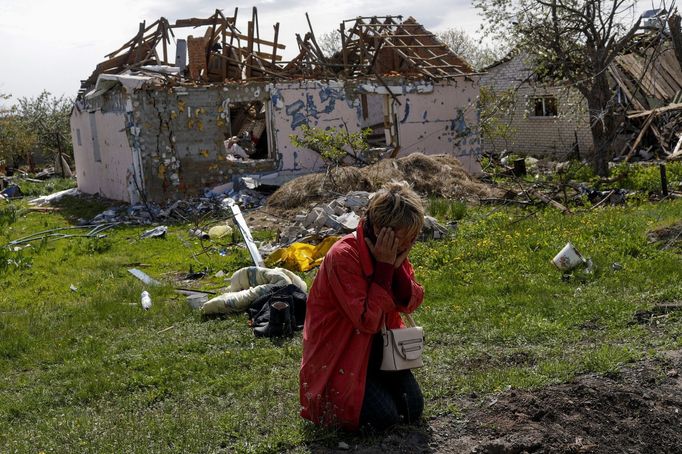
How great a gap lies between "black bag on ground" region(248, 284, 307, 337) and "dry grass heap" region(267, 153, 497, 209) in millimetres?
8021

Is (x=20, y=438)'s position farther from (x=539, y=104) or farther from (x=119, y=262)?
(x=539, y=104)

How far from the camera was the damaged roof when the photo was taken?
2073cm

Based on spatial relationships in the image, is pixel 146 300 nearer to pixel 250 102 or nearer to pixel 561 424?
pixel 561 424

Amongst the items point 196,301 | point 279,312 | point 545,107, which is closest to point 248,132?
point 545,107

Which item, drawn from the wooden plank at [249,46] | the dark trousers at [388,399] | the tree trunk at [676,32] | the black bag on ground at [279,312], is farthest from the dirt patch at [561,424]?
the wooden plank at [249,46]

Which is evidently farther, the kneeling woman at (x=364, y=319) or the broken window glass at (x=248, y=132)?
the broken window glass at (x=248, y=132)

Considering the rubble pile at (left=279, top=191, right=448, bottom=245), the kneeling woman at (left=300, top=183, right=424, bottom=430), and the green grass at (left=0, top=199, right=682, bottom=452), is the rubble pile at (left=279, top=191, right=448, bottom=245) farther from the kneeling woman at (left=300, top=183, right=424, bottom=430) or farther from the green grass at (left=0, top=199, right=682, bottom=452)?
the kneeling woman at (left=300, top=183, right=424, bottom=430)

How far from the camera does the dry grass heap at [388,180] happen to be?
16.5 meters

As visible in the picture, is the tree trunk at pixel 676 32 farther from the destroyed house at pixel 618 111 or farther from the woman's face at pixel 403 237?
the destroyed house at pixel 618 111

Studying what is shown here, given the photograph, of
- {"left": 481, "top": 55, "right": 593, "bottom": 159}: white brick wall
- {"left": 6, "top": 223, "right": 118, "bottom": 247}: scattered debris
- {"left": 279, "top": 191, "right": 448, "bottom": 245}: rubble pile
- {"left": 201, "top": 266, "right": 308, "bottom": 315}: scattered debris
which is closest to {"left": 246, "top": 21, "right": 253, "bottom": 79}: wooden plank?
{"left": 6, "top": 223, "right": 118, "bottom": 247}: scattered debris

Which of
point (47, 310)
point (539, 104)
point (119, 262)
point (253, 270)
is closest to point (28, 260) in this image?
point (119, 262)

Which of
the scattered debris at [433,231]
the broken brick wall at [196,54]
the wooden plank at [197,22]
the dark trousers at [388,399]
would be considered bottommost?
the scattered debris at [433,231]

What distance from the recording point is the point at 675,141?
22.0 m

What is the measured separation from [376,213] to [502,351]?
247 cm
